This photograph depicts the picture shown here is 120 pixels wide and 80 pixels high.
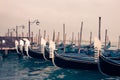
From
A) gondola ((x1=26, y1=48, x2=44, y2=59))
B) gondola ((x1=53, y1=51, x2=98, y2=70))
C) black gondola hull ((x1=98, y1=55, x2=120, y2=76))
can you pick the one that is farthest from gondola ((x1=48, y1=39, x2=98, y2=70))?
gondola ((x1=26, y1=48, x2=44, y2=59))

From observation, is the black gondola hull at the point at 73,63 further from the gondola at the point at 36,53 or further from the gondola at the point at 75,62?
the gondola at the point at 36,53

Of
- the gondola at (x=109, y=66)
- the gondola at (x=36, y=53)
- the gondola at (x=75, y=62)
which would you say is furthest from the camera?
the gondola at (x=36, y=53)

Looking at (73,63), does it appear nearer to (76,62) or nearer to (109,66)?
(76,62)

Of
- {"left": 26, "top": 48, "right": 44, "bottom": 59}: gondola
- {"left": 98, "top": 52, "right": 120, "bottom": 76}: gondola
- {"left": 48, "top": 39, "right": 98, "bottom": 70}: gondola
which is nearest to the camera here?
{"left": 98, "top": 52, "right": 120, "bottom": 76}: gondola

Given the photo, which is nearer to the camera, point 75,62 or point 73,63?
point 75,62

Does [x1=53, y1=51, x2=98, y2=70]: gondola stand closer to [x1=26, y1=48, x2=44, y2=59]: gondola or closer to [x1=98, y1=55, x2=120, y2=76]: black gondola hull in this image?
[x1=98, y1=55, x2=120, y2=76]: black gondola hull

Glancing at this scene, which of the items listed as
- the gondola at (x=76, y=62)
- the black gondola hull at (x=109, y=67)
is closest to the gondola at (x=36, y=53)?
the gondola at (x=76, y=62)

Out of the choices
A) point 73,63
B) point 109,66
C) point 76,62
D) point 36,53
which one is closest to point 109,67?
point 109,66

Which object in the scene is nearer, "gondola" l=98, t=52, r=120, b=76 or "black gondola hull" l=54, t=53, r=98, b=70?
"gondola" l=98, t=52, r=120, b=76

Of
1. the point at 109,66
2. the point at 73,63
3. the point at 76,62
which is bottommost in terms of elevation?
the point at 73,63

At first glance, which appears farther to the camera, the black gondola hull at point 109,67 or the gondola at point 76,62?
the gondola at point 76,62

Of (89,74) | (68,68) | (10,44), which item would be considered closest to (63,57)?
(68,68)

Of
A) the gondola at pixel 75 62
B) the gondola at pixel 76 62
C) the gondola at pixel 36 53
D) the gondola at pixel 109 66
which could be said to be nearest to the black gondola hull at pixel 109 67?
the gondola at pixel 109 66

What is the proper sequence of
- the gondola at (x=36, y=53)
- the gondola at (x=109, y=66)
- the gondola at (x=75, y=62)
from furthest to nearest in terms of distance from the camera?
the gondola at (x=36, y=53) < the gondola at (x=75, y=62) < the gondola at (x=109, y=66)
